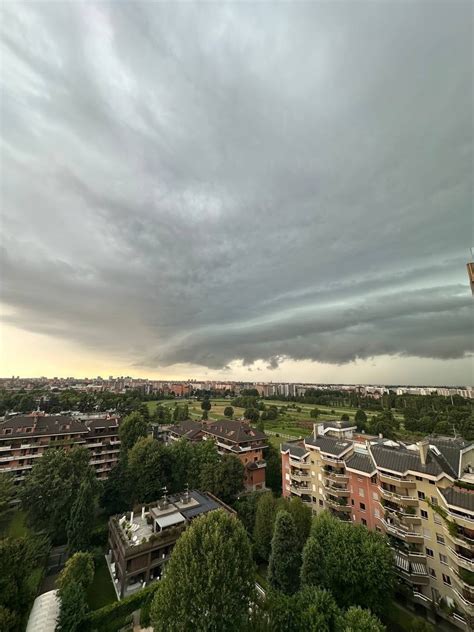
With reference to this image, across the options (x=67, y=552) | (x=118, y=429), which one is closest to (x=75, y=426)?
(x=118, y=429)

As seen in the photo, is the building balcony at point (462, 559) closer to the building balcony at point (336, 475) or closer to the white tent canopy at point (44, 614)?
the building balcony at point (336, 475)

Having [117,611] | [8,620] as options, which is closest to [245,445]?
[117,611]

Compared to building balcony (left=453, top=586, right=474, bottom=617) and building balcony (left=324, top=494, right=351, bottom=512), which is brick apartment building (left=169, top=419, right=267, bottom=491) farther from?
building balcony (left=453, top=586, right=474, bottom=617)

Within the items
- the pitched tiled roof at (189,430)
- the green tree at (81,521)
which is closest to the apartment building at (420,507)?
the green tree at (81,521)

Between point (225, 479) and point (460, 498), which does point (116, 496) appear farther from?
point (460, 498)

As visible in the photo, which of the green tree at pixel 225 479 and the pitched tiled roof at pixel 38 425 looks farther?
the pitched tiled roof at pixel 38 425

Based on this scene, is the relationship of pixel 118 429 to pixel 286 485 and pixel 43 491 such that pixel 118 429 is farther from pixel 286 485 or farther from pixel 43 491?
pixel 286 485
